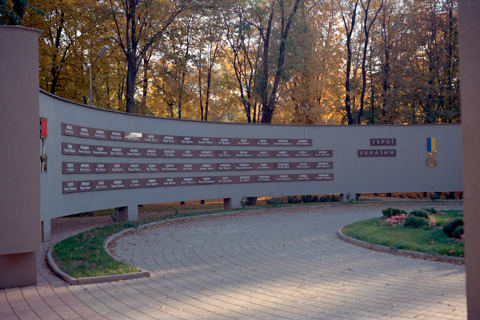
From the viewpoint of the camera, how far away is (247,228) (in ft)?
47.8

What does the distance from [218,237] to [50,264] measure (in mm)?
5032

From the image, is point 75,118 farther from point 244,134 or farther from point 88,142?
point 244,134

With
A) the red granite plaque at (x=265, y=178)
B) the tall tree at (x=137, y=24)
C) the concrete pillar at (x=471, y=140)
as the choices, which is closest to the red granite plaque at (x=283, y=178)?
the red granite plaque at (x=265, y=178)

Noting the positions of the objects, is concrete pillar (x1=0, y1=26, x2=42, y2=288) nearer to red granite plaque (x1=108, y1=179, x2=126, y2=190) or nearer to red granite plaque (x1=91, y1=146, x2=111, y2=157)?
red granite plaque (x1=91, y1=146, x2=111, y2=157)

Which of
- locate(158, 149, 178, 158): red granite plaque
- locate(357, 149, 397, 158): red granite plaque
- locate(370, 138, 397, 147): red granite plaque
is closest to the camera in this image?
locate(158, 149, 178, 158): red granite plaque

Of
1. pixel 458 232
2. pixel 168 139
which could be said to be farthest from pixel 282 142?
pixel 458 232

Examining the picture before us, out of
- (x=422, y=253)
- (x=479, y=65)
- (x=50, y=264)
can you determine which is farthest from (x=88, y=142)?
(x=479, y=65)

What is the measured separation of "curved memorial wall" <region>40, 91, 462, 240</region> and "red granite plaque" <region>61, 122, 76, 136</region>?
0.11ft

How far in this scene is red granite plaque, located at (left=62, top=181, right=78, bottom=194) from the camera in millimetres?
13609

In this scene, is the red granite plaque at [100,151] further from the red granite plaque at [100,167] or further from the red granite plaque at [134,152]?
the red granite plaque at [134,152]

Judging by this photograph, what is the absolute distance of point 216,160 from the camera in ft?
68.0

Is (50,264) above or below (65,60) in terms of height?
below

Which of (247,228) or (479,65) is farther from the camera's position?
(247,228)

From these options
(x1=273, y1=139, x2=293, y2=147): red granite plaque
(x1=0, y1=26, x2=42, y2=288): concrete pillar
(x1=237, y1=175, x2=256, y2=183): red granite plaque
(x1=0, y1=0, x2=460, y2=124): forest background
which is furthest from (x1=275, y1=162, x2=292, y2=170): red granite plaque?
(x1=0, y1=26, x2=42, y2=288): concrete pillar
